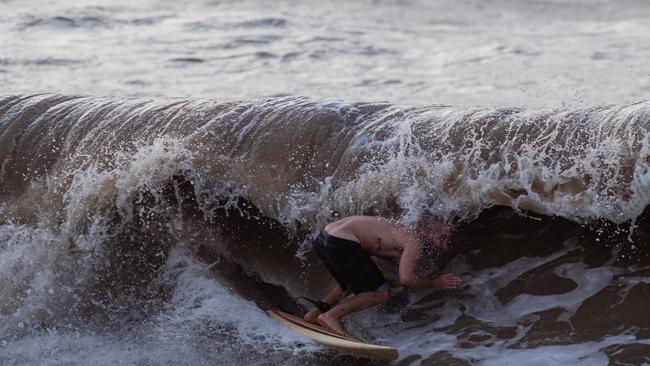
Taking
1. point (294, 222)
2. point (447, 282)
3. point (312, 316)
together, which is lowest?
point (312, 316)

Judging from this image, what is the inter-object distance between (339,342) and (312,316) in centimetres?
43

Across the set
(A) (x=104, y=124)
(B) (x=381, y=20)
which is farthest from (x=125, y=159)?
(B) (x=381, y=20)

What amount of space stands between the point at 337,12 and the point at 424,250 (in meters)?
10.2

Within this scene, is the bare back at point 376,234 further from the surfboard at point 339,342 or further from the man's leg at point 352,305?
the surfboard at point 339,342

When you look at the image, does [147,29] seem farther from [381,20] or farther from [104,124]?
[104,124]

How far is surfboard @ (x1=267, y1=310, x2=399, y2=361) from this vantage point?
4773 mm

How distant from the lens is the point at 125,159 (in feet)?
20.4

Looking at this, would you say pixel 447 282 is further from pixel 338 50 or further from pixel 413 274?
pixel 338 50

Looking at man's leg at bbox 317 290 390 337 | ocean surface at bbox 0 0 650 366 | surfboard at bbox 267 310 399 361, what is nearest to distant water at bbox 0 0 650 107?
Answer: ocean surface at bbox 0 0 650 366

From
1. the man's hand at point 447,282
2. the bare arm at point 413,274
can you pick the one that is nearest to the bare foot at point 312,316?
the bare arm at point 413,274

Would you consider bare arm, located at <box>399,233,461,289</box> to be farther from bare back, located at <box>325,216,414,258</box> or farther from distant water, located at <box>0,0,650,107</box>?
distant water, located at <box>0,0,650,107</box>

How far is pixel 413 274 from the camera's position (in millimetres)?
4957

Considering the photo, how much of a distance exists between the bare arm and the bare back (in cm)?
Answer: 5

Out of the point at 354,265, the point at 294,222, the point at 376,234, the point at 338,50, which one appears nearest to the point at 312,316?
the point at 354,265
